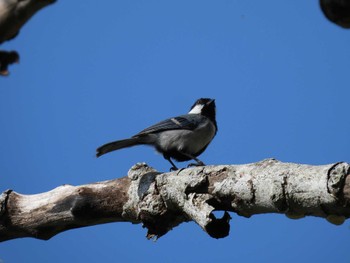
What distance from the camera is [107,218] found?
3.67 m

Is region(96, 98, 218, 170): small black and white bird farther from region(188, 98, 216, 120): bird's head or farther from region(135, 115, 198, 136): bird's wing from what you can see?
region(188, 98, 216, 120): bird's head

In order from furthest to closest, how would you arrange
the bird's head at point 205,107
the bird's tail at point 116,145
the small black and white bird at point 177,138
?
the bird's head at point 205,107, the small black and white bird at point 177,138, the bird's tail at point 116,145

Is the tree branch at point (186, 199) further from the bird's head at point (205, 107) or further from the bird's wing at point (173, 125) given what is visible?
the bird's head at point (205, 107)

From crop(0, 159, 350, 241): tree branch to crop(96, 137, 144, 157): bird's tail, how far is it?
Result: 1.31 m

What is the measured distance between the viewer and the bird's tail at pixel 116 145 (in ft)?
16.8

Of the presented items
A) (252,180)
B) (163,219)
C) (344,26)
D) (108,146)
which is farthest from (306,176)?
(108,146)

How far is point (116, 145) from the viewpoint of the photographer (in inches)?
206

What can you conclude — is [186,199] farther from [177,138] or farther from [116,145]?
[177,138]

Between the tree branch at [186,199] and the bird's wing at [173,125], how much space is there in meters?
1.72

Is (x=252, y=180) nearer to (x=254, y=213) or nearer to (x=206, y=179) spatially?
(x=254, y=213)

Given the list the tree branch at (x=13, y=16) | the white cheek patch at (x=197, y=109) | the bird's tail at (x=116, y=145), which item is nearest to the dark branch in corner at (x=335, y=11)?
the tree branch at (x=13, y=16)

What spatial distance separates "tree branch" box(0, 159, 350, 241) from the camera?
2654 millimetres

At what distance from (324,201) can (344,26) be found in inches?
51.5

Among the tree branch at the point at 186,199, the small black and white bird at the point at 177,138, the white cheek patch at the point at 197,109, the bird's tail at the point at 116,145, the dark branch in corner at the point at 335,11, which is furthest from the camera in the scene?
→ the white cheek patch at the point at 197,109
